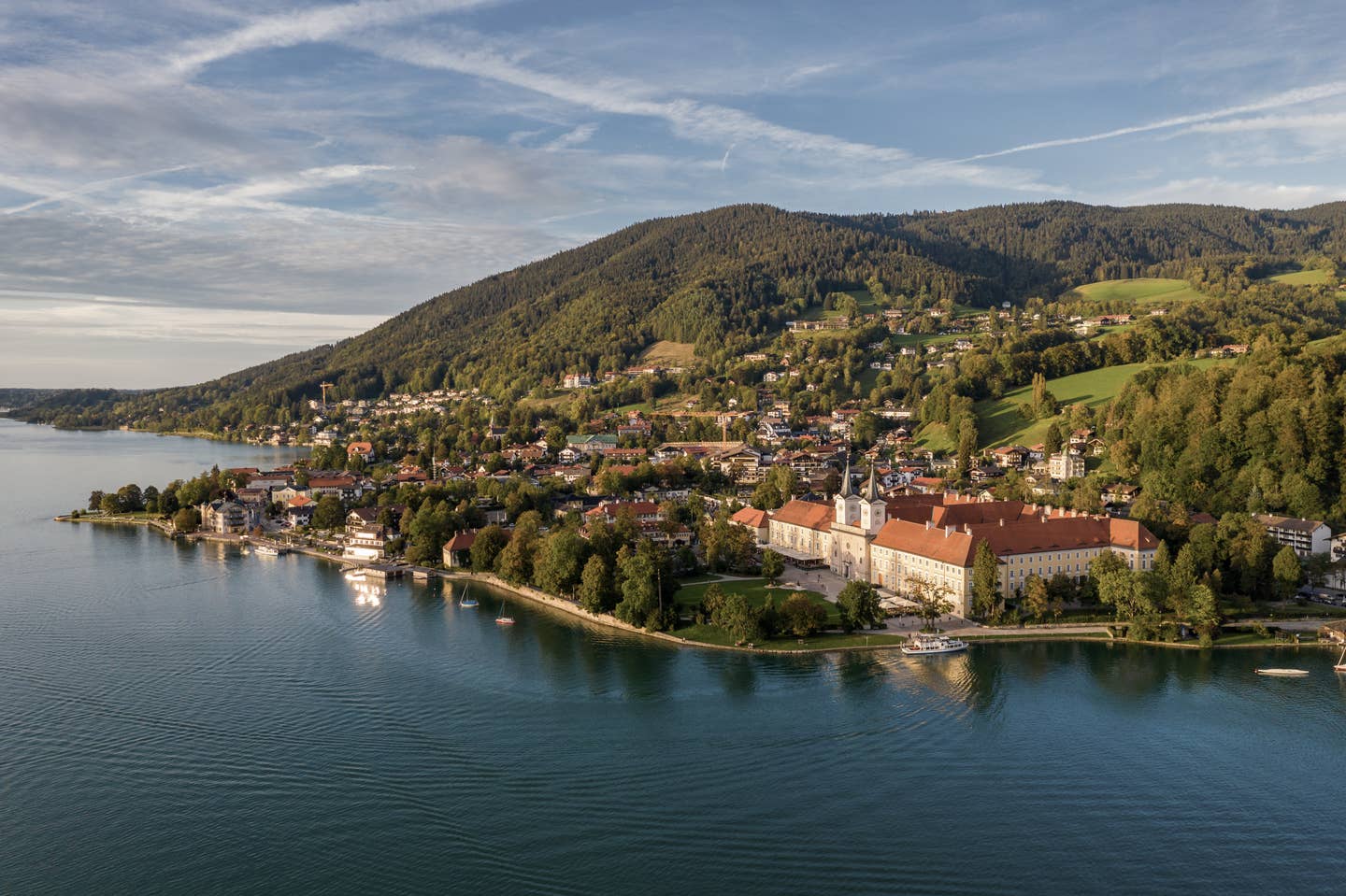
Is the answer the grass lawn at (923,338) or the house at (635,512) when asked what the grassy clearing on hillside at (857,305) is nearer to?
the grass lawn at (923,338)

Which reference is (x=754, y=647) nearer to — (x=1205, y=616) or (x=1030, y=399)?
(x=1205, y=616)

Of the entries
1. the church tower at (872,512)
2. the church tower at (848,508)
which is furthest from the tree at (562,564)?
the church tower at (872,512)

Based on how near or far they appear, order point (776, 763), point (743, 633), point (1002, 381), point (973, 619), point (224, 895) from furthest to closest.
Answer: point (1002, 381)
point (973, 619)
point (743, 633)
point (776, 763)
point (224, 895)

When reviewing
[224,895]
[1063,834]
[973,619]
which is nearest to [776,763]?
[1063,834]

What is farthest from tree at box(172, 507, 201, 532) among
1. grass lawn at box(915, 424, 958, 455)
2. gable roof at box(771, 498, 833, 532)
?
grass lawn at box(915, 424, 958, 455)

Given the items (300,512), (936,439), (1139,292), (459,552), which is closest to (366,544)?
(459,552)

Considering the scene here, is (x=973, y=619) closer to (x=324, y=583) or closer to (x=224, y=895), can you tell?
(x=224, y=895)

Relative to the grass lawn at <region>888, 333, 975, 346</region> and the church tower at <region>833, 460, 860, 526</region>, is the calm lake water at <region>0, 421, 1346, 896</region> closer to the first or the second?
the church tower at <region>833, 460, 860, 526</region>
